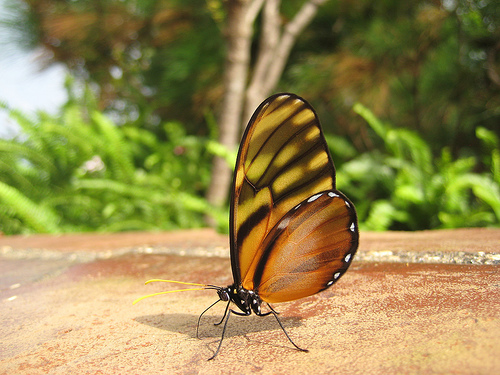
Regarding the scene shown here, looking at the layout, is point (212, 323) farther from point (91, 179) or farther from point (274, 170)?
point (91, 179)

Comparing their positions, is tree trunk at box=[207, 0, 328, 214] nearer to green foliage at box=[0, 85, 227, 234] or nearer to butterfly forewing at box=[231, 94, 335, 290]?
green foliage at box=[0, 85, 227, 234]

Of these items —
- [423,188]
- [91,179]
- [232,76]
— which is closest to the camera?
[423,188]

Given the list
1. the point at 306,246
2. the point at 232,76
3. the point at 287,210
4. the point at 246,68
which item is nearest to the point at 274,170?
the point at 287,210

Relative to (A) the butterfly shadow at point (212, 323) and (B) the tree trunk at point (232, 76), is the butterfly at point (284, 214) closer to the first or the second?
(A) the butterfly shadow at point (212, 323)

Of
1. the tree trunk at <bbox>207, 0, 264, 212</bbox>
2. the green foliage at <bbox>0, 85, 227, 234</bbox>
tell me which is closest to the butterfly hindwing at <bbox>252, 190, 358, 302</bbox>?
the green foliage at <bbox>0, 85, 227, 234</bbox>

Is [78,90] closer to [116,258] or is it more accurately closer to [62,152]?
[62,152]
